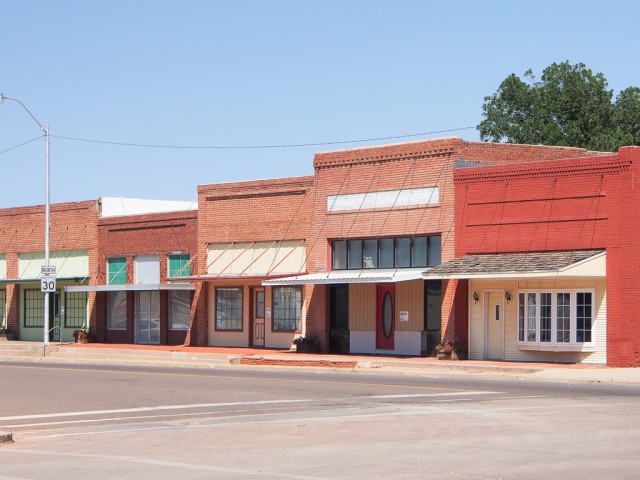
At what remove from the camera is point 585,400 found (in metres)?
21.8

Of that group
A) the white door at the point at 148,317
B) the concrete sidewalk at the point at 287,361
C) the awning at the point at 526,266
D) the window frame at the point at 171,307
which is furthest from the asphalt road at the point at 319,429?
the white door at the point at 148,317

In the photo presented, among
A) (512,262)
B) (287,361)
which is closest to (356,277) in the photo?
(287,361)

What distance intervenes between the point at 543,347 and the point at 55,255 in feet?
86.7

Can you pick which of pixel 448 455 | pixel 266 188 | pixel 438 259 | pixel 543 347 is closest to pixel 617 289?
pixel 543 347

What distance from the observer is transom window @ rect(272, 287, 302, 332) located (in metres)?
40.9

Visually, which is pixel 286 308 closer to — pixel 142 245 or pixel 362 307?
pixel 362 307

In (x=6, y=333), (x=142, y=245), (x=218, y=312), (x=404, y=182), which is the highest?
(x=404, y=182)

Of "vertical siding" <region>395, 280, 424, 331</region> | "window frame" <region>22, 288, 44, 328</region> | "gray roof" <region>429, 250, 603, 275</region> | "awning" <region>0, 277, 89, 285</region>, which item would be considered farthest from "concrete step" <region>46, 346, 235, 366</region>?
"gray roof" <region>429, 250, 603, 275</region>

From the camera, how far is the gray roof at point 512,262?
103 ft

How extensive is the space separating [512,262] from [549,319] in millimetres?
2050

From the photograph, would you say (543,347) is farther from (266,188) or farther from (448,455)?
(448,455)

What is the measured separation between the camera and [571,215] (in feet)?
107

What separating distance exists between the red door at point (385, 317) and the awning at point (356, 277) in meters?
0.82

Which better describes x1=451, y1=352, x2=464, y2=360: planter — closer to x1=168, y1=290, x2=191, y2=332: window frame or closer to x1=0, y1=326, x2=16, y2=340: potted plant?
x1=168, y1=290, x2=191, y2=332: window frame
